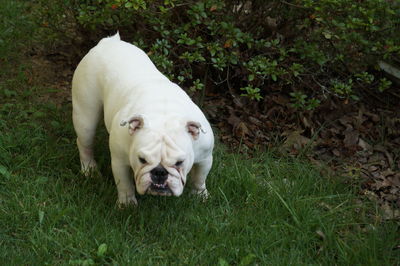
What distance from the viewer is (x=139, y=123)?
358cm

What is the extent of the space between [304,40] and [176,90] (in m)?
1.95

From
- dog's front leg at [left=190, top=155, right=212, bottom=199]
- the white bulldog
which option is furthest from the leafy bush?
dog's front leg at [left=190, top=155, right=212, bottom=199]

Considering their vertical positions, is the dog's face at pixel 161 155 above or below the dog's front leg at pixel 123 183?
above

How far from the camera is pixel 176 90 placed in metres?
4.09

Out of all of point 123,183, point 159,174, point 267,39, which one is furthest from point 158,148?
point 267,39

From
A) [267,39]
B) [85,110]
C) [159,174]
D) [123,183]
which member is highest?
[159,174]

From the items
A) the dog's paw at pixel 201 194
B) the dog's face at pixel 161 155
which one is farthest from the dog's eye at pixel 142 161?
the dog's paw at pixel 201 194

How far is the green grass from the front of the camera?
12.1 ft

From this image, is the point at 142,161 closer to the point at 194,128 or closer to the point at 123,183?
the point at 194,128

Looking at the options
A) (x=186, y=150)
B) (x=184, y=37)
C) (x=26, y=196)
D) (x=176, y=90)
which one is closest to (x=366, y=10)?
(x=184, y=37)

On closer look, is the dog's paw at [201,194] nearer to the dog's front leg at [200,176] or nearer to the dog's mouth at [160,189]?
the dog's front leg at [200,176]

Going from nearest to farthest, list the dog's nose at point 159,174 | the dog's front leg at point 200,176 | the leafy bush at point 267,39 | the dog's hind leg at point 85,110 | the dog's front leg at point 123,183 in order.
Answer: the dog's nose at point 159,174
the dog's front leg at point 123,183
the dog's front leg at point 200,176
the dog's hind leg at point 85,110
the leafy bush at point 267,39

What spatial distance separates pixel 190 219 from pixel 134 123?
0.90 metres

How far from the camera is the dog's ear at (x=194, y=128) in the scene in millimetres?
3609
